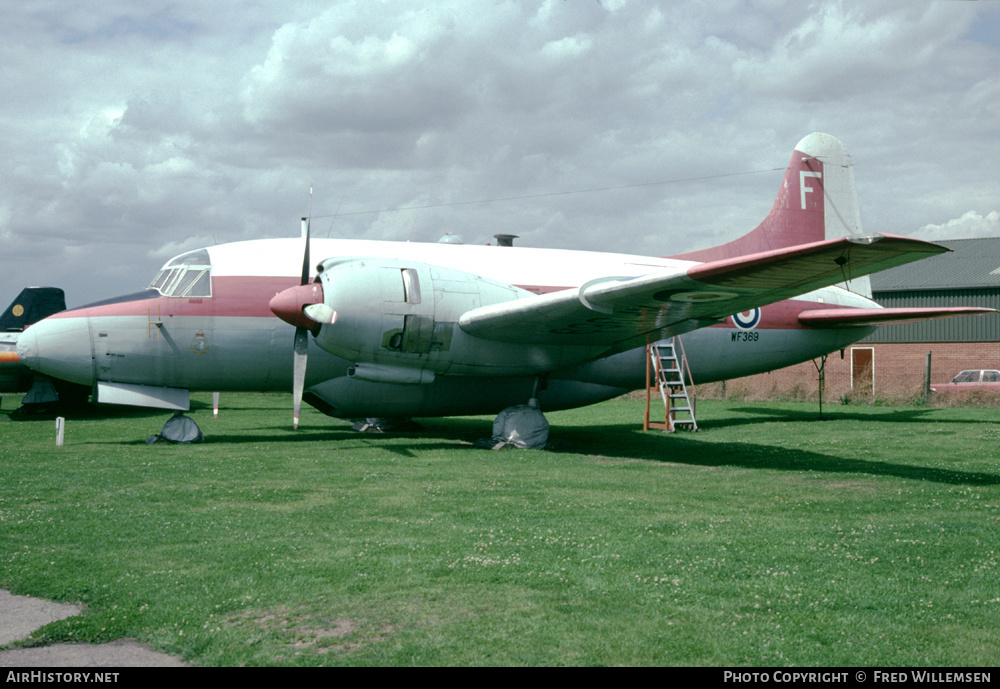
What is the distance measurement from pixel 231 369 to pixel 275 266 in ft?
7.02

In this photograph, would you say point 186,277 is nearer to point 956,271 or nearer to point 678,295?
point 678,295

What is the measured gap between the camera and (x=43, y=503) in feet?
26.8

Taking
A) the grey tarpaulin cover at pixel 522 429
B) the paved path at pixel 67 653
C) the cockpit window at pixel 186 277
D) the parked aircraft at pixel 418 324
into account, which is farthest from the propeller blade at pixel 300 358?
the paved path at pixel 67 653

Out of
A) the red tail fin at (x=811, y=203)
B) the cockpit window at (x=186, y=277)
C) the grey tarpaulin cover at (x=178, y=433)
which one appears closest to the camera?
the cockpit window at (x=186, y=277)

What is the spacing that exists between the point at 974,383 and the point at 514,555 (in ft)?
85.4

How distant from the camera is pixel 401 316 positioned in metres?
12.4

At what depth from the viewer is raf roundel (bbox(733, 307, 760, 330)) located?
17781 millimetres

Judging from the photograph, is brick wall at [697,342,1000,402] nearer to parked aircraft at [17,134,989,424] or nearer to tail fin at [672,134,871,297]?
tail fin at [672,134,871,297]

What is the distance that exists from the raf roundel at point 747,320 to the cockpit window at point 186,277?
11577mm

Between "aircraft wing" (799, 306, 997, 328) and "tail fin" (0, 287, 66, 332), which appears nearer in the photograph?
"aircraft wing" (799, 306, 997, 328)

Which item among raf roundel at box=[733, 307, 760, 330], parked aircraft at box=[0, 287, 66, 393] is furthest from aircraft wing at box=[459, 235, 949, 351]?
parked aircraft at box=[0, 287, 66, 393]

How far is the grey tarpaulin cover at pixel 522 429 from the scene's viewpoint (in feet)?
45.9

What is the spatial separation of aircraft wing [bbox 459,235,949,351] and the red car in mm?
16976

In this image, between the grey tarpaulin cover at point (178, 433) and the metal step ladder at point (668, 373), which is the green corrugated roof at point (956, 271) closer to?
A: the metal step ladder at point (668, 373)
